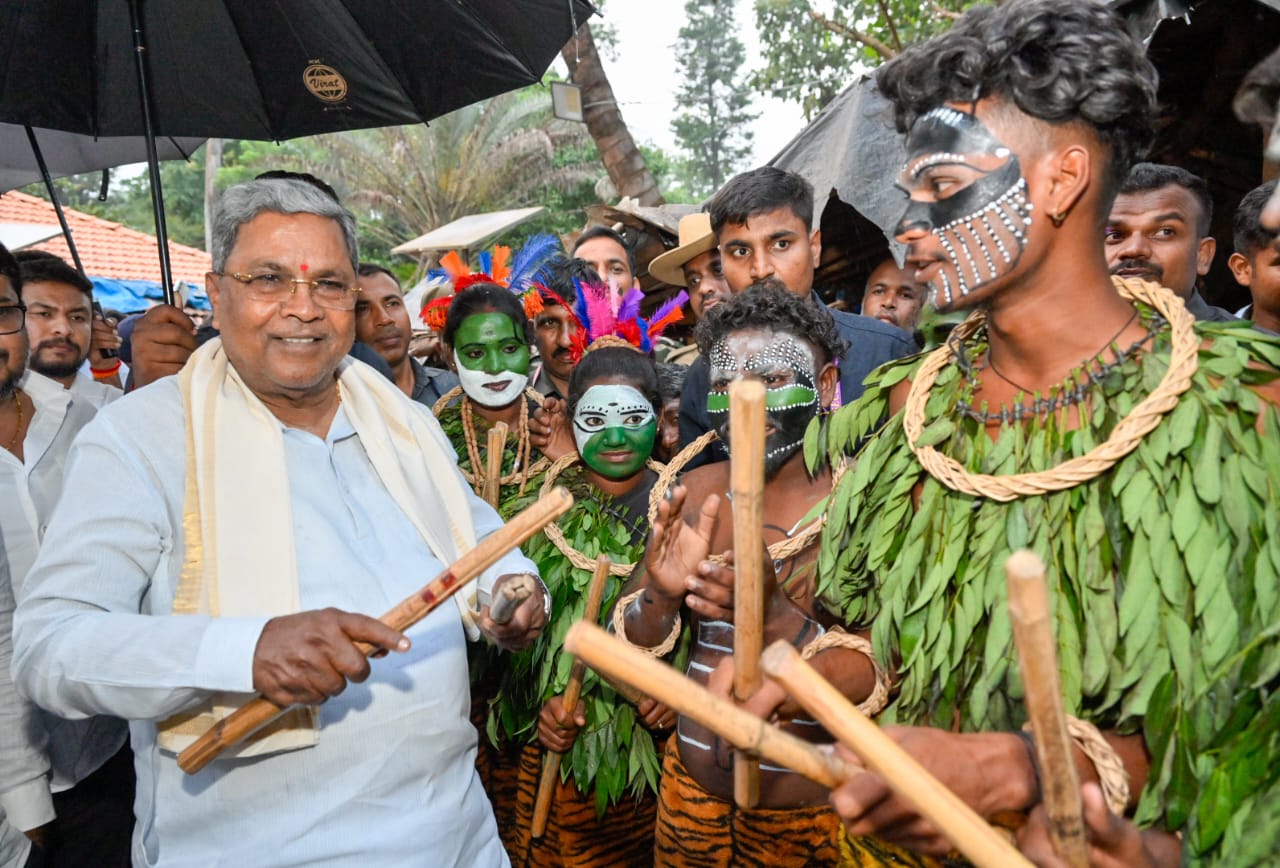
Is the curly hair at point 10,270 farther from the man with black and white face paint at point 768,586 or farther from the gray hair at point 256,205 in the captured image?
the man with black and white face paint at point 768,586

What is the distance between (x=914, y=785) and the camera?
123 cm

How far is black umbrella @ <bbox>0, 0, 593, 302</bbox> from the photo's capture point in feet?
12.7

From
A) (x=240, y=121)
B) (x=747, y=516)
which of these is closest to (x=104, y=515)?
(x=747, y=516)

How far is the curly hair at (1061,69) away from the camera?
188 cm

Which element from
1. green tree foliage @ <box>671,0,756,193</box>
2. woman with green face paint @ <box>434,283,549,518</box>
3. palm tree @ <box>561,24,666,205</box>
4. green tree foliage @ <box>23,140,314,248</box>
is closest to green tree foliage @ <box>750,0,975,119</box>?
palm tree @ <box>561,24,666,205</box>

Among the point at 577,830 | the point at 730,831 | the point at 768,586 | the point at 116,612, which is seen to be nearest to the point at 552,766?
the point at 577,830

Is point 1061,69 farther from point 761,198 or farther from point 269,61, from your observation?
point 269,61

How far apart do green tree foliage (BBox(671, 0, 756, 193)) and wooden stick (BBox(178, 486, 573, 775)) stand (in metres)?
58.4

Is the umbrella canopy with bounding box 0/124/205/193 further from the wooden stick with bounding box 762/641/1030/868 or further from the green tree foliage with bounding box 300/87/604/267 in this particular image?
the green tree foliage with bounding box 300/87/604/267

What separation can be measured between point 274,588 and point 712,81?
6070cm

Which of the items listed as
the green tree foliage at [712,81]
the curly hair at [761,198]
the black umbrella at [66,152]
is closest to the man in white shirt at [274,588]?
the curly hair at [761,198]

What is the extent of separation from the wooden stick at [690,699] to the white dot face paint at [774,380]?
171cm

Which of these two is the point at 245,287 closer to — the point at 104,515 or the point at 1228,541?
the point at 104,515

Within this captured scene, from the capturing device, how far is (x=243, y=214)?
2.39 m
